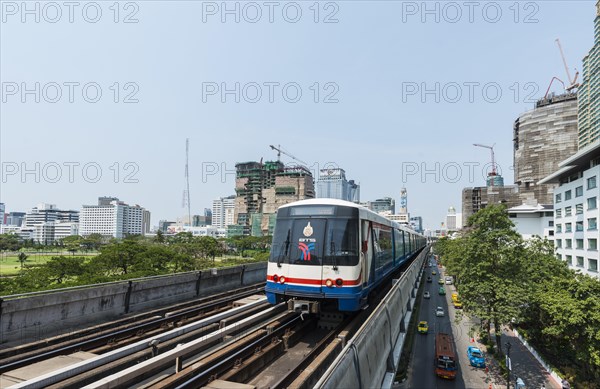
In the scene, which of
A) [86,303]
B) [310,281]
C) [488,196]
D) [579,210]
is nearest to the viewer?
[310,281]

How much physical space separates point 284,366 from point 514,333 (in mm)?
38416

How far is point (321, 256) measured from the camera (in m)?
10.5

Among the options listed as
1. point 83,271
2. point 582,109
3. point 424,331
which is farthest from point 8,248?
point 582,109

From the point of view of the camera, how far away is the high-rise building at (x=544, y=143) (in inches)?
4877

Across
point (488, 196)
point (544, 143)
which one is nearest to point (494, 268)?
point (544, 143)

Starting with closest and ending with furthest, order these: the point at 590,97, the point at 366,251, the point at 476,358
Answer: the point at 366,251 → the point at 476,358 → the point at 590,97

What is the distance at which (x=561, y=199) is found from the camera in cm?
5209

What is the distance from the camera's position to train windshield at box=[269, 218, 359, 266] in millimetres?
10461

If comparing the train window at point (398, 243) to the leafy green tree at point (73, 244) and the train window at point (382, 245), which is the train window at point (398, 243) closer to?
the train window at point (382, 245)

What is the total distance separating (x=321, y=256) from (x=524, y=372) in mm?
27457

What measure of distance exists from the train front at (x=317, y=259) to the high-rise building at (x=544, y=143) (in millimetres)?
141238

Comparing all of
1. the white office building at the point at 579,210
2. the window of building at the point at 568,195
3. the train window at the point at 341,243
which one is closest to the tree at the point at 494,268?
the train window at the point at 341,243

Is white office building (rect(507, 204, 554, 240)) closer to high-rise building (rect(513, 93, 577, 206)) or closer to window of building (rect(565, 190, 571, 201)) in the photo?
window of building (rect(565, 190, 571, 201))

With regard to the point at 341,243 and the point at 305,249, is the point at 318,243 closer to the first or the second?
the point at 305,249
